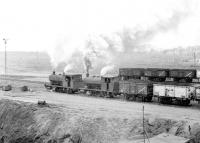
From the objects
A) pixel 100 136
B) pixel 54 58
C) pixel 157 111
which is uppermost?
pixel 54 58

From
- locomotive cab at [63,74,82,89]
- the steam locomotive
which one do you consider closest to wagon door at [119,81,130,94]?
the steam locomotive

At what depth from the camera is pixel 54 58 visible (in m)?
79.8

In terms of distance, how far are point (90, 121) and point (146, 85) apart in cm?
1286

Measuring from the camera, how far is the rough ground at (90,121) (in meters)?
28.7

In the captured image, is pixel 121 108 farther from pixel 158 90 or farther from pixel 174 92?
pixel 174 92

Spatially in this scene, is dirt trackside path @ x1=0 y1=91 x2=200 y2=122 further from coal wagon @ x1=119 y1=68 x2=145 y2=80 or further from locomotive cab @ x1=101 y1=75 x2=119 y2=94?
coal wagon @ x1=119 y1=68 x2=145 y2=80

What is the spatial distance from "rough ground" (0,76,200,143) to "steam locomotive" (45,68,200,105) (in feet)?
6.17

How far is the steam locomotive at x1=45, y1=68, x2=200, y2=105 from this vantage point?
126ft

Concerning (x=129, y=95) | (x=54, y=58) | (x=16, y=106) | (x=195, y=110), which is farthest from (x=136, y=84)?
(x=54, y=58)

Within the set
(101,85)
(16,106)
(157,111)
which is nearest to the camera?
(157,111)

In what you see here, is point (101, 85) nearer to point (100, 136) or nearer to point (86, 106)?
point (86, 106)

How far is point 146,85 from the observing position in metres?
41.6

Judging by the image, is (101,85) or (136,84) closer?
(136,84)

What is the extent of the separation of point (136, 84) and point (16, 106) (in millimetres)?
16736
